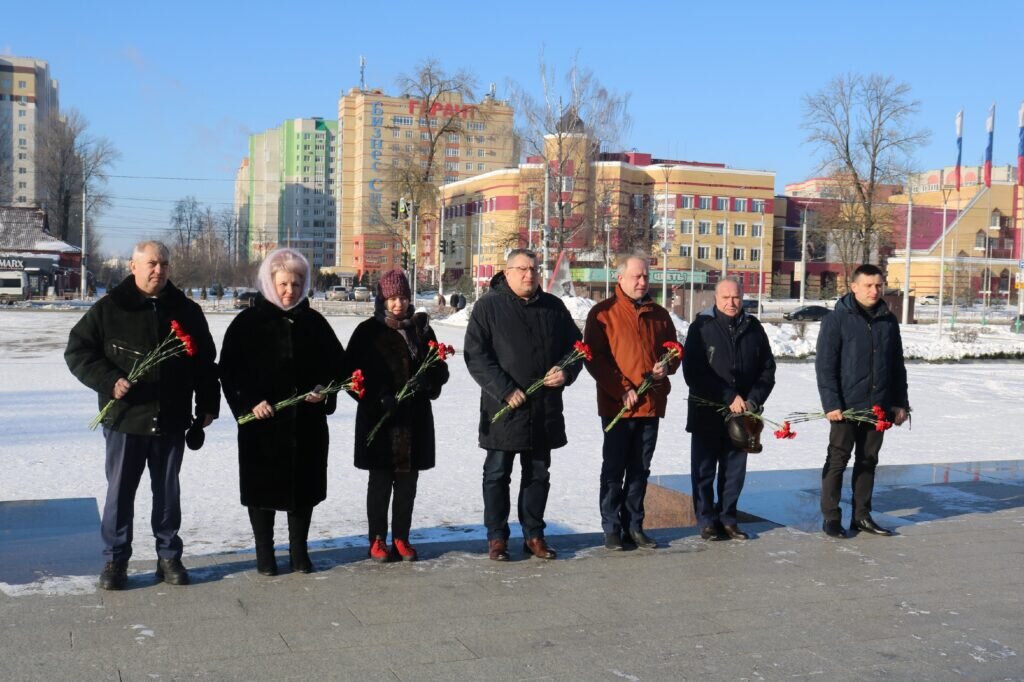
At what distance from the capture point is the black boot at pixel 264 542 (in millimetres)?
5535

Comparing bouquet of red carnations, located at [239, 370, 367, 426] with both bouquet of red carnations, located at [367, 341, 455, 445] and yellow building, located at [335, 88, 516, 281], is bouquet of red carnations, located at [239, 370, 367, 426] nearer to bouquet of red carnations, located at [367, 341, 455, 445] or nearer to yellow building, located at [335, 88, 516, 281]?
bouquet of red carnations, located at [367, 341, 455, 445]

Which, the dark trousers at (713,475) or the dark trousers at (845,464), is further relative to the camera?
the dark trousers at (845,464)

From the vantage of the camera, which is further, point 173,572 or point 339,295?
point 339,295

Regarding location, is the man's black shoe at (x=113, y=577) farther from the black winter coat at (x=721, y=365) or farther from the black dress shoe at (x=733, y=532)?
the black dress shoe at (x=733, y=532)

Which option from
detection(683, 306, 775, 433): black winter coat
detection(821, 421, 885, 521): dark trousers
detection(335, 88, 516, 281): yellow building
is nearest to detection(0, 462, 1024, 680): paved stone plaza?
detection(821, 421, 885, 521): dark trousers

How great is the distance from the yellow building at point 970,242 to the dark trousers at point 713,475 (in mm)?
74204

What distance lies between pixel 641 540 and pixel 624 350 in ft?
3.77

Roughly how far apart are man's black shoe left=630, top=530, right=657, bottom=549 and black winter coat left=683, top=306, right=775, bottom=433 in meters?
0.79

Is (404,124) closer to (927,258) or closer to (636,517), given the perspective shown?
(927,258)

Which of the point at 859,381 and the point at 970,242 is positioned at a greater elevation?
the point at 970,242

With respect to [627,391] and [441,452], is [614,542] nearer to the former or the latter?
[627,391]

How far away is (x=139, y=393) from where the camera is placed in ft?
17.3

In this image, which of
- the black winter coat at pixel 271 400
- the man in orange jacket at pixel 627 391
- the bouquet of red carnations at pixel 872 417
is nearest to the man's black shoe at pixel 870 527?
the bouquet of red carnations at pixel 872 417

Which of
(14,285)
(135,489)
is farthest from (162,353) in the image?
(14,285)
